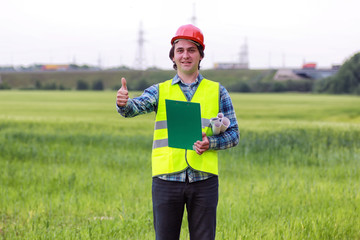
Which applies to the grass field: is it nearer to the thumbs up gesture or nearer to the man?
the man

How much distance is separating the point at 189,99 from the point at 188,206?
800 mm

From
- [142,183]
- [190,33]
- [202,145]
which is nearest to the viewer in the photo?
[202,145]

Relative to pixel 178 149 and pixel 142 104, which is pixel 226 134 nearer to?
pixel 178 149

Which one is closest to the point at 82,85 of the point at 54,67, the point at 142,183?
the point at 54,67

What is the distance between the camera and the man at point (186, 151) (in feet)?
9.02

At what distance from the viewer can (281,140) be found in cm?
1116

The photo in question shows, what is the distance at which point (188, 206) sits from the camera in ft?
9.37

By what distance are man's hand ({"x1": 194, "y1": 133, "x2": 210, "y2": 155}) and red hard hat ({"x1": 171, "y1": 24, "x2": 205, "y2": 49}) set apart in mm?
694

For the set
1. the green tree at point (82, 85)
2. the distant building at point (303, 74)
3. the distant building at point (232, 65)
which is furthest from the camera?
the distant building at point (232, 65)

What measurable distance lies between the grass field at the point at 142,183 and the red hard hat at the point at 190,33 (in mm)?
2499

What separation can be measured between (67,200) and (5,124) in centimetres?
897

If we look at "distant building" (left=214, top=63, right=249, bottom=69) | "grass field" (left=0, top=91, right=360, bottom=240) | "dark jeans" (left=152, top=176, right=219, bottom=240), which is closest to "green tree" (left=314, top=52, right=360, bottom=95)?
"grass field" (left=0, top=91, right=360, bottom=240)

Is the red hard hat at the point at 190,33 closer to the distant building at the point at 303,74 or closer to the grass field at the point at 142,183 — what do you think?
the grass field at the point at 142,183

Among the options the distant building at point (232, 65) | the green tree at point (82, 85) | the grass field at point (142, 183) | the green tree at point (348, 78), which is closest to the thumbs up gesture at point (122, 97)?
the grass field at point (142, 183)
